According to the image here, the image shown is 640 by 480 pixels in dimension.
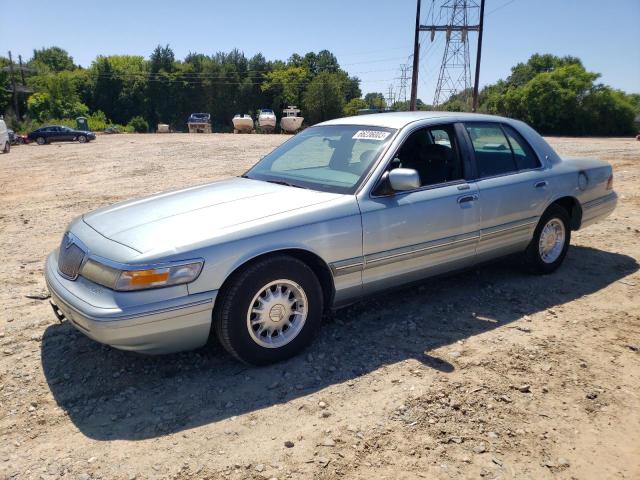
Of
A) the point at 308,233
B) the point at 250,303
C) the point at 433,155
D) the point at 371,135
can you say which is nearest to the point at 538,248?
the point at 433,155

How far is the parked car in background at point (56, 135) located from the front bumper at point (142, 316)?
125ft

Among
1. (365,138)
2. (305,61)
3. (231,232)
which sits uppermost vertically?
(305,61)

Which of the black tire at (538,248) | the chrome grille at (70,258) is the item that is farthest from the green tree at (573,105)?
the chrome grille at (70,258)

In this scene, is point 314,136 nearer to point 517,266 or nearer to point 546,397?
point 517,266

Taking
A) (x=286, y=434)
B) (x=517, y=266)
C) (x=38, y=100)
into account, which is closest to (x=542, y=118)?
(x=517, y=266)

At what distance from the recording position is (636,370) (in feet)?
10.9

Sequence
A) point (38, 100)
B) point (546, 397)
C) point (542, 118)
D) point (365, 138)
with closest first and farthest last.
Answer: point (546, 397)
point (365, 138)
point (542, 118)
point (38, 100)

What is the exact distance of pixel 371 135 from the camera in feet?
13.2

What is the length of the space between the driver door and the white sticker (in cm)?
17

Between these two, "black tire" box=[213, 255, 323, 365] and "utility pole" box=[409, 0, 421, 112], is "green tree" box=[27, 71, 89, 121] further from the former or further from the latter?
"black tire" box=[213, 255, 323, 365]

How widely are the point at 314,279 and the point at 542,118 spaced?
183 feet

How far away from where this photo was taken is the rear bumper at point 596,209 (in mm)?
5188

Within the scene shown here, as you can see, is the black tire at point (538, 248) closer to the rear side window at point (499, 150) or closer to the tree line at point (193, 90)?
the rear side window at point (499, 150)

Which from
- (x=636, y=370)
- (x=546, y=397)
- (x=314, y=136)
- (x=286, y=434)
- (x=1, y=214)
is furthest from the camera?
(x=1, y=214)
